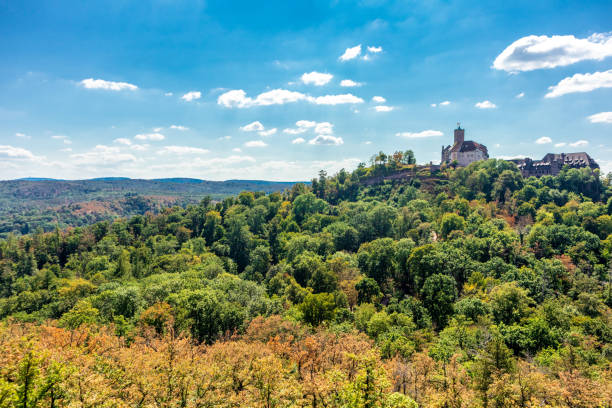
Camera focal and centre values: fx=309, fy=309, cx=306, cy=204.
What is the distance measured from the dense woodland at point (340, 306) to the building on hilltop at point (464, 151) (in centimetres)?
981

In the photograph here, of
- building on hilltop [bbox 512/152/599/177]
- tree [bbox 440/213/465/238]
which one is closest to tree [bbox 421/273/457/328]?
tree [bbox 440/213/465/238]

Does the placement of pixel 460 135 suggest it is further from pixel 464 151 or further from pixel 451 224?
pixel 451 224

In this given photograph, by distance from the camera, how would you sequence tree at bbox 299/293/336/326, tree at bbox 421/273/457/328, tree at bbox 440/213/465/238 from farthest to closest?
1. tree at bbox 440/213/465/238
2. tree at bbox 421/273/457/328
3. tree at bbox 299/293/336/326

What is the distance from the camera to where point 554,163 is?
108m

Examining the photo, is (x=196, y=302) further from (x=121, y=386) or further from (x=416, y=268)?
(x=416, y=268)

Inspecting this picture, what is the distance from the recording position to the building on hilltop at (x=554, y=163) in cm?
10528

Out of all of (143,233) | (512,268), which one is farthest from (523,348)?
(143,233)

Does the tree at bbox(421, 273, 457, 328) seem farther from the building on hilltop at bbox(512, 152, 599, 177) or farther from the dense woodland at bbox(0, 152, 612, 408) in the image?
the building on hilltop at bbox(512, 152, 599, 177)

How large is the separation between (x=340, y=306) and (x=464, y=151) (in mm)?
104507

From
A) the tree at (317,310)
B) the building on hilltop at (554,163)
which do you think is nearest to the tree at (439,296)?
the tree at (317,310)

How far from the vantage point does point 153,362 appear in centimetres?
2378

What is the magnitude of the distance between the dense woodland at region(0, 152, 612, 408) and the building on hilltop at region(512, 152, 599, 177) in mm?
9471

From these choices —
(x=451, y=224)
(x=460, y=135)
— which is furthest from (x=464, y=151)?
(x=451, y=224)

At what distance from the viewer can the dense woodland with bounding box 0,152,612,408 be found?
22453 mm
